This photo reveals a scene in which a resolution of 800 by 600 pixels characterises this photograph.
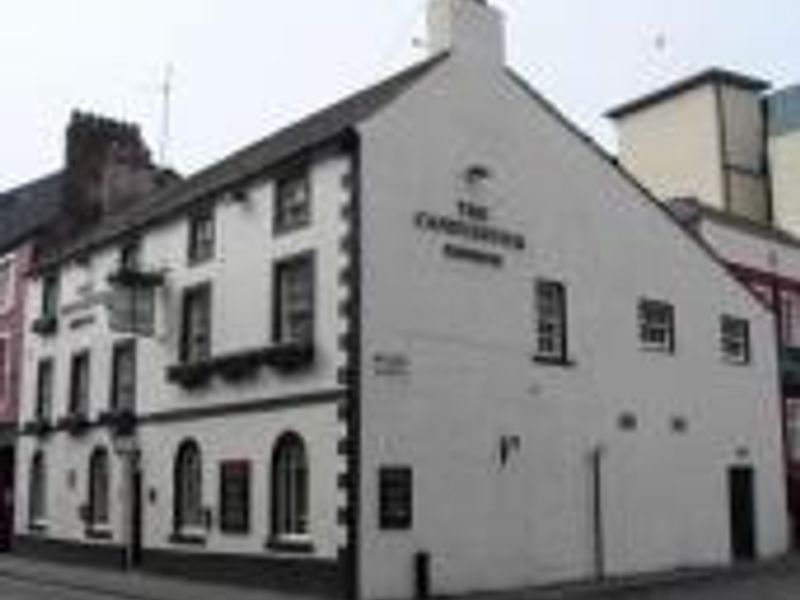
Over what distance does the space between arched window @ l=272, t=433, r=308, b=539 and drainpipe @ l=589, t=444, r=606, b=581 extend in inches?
263

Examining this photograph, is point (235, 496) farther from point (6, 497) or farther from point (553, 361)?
point (6, 497)

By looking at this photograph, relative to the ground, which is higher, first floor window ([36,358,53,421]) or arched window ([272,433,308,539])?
first floor window ([36,358,53,421])

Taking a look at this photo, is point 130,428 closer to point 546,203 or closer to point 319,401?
point 319,401

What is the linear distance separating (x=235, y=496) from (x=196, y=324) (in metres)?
4.33

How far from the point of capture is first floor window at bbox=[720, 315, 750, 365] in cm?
3428

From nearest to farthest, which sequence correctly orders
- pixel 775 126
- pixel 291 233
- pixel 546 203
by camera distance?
pixel 291 233, pixel 546 203, pixel 775 126

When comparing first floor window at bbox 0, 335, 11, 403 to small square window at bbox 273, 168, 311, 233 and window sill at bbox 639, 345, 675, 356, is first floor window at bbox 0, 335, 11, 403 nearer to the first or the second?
small square window at bbox 273, 168, 311, 233

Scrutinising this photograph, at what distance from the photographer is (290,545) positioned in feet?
83.7

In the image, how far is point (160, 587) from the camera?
87.1 ft

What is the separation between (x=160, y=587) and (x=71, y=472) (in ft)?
28.9

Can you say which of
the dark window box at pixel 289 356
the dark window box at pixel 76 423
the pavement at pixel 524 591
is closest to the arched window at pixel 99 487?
the dark window box at pixel 76 423

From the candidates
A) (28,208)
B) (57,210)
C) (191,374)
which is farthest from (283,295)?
(28,208)

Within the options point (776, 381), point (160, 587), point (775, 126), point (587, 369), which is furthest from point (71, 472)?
point (775, 126)

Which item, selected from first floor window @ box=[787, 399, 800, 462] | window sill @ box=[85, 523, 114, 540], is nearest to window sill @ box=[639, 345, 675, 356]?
first floor window @ box=[787, 399, 800, 462]
